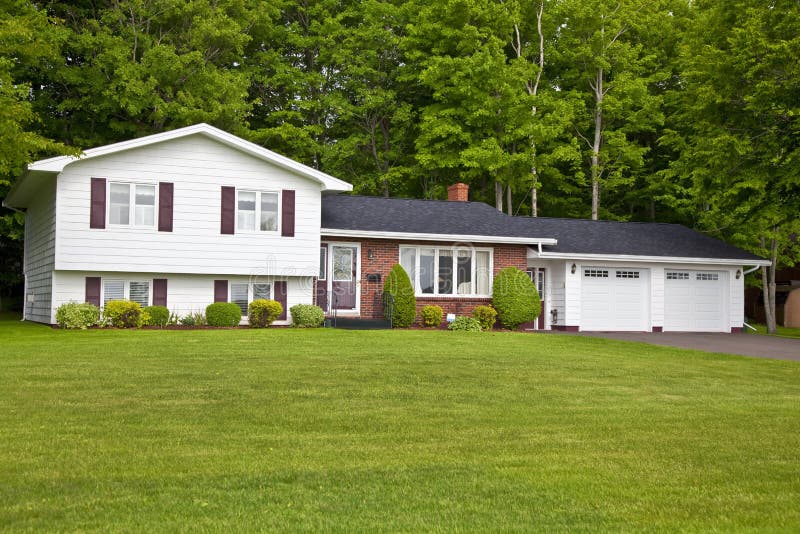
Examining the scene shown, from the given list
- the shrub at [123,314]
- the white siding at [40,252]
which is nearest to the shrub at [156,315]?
the shrub at [123,314]

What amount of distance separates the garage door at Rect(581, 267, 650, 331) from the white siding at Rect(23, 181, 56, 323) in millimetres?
16458

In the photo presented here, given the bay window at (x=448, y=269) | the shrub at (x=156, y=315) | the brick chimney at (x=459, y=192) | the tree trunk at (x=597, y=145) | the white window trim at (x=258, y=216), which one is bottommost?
the shrub at (x=156, y=315)

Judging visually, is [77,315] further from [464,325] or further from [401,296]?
[464,325]

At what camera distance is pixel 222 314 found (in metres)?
21.7

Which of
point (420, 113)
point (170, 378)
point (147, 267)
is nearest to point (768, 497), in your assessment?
point (170, 378)

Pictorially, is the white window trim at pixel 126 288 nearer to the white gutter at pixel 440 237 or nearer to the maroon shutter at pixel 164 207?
the maroon shutter at pixel 164 207

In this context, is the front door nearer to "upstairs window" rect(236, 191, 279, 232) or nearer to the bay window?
the bay window

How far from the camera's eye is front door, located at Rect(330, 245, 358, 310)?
78.7 ft

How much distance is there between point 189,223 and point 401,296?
6.35m

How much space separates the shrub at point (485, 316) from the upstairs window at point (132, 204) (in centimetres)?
970

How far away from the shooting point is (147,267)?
2172 cm

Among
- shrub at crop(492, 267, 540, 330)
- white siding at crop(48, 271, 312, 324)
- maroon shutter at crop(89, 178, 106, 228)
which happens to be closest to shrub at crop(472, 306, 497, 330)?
shrub at crop(492, 267, 540, 330)

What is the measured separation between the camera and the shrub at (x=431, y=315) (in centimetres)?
2380

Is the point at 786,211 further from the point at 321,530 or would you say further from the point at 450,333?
the point at 321,530
